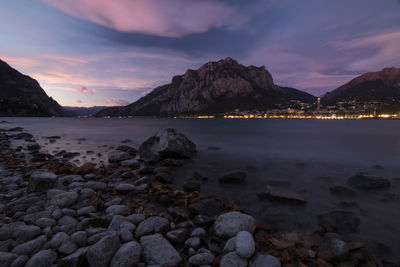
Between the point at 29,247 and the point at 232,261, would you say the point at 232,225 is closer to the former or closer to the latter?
the point at 232,261

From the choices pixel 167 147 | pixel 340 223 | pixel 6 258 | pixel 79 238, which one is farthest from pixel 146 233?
pixel 167 147

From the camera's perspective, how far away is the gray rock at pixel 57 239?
516 cm

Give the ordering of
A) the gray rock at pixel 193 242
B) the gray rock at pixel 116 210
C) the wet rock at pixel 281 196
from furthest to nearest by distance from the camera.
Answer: the wet rock at pixel 281 196
the gray rock at pixel 116 210
the gray rock at pixel 193 242

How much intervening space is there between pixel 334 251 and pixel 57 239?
7.97 meters

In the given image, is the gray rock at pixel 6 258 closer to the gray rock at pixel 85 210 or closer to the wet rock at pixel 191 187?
the gray rock at pixel 85 210

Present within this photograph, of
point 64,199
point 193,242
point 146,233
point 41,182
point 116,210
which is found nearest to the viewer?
point 193,242

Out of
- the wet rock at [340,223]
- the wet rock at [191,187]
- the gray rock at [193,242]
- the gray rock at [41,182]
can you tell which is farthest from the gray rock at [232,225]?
the gray rock at [41,182]

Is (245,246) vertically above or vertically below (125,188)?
above

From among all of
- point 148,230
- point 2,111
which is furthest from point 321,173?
point 2,111

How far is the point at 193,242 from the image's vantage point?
569 cm

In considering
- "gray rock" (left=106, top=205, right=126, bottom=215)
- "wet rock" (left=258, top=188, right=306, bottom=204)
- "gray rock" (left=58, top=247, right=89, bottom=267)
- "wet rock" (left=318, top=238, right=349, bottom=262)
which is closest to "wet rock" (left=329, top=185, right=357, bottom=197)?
"wet rock" (left=258, top=188, right=306, bottom=204)

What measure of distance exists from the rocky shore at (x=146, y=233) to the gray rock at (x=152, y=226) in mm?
33

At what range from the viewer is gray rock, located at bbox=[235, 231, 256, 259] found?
191 inches

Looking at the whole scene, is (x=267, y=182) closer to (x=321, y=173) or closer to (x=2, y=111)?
(x=321, y=173)
